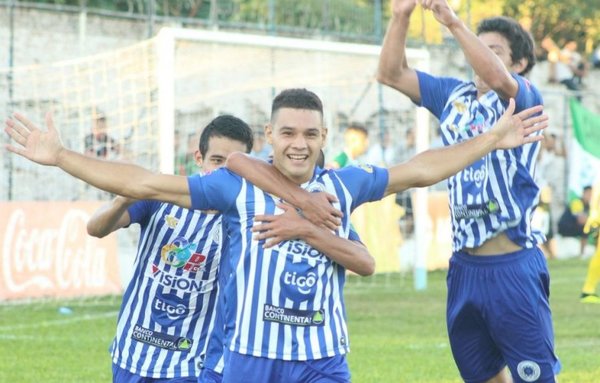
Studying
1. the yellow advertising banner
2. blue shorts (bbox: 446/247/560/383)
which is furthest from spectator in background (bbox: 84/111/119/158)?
blue shorts (bbox: 446/247/560/383)

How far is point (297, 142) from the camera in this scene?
19.6ft

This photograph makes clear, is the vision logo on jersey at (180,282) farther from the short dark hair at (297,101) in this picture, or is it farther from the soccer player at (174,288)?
the short dark hair at (297,101)

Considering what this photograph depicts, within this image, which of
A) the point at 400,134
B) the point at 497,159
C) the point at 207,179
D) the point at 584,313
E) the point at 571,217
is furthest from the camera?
the point at 571,217

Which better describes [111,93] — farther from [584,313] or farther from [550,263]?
[550,263]

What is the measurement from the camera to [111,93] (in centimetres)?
1850

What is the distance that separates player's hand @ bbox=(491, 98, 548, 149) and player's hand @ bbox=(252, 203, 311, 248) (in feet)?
3.45

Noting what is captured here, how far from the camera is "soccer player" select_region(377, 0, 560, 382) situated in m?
7.36

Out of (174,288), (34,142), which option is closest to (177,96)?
(174,288)

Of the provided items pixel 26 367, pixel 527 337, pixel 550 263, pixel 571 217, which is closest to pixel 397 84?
pixel 527 337

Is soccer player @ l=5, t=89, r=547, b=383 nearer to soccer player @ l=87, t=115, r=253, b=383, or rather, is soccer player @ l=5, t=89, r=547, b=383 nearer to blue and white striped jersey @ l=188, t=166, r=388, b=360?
blue and white striped jersey @ l=188, t=166, r=388, b=360

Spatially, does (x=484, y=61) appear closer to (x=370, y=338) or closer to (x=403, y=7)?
(x=403, y=7)

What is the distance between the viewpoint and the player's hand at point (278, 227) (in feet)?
19.2

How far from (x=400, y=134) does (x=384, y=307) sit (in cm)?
A: 517

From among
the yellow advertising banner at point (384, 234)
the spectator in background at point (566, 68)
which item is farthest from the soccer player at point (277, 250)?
the spectator in background at point (566, 68)
